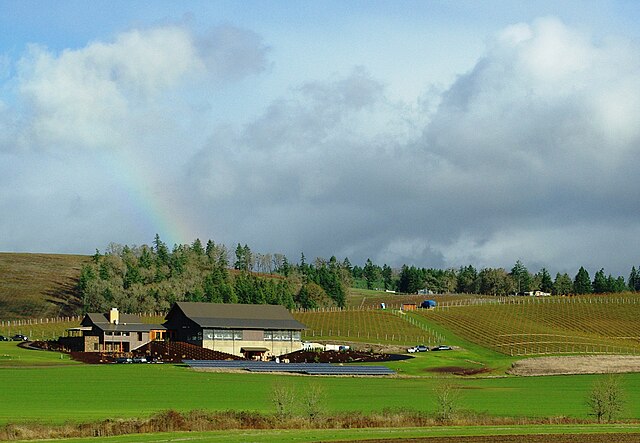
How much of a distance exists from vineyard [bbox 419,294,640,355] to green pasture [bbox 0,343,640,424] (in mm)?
31797

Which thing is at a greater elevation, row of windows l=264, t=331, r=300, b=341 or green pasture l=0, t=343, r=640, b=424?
row of windows l=264, t=331, r=300, b=341

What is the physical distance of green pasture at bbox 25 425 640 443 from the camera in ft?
145

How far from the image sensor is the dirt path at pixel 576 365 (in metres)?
110

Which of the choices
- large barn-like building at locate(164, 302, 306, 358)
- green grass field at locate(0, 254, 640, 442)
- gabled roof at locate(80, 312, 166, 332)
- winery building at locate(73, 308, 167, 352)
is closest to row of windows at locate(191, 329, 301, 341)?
large barn-like building at locate(164, 302, 306, 358)

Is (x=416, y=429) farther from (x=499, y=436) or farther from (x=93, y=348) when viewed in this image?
(x=93, y=348)

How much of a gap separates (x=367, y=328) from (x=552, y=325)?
108ft

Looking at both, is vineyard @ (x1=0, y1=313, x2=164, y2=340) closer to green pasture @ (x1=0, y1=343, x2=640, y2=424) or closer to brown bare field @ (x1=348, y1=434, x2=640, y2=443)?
green pasture @ (x1=0, y1=343, x2=640, y2=424)

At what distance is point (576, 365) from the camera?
4464 inches

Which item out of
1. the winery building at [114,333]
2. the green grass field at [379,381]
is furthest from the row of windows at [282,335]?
the winery building at [114,333]

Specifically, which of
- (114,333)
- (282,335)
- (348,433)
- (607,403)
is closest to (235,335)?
(282,335)

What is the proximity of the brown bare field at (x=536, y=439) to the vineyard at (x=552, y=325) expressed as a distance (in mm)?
83057

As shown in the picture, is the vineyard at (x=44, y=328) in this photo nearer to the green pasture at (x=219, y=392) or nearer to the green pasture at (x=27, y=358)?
the green pasture at (x=27, y=358)

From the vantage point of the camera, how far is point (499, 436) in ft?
157

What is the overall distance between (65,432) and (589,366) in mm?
80403
